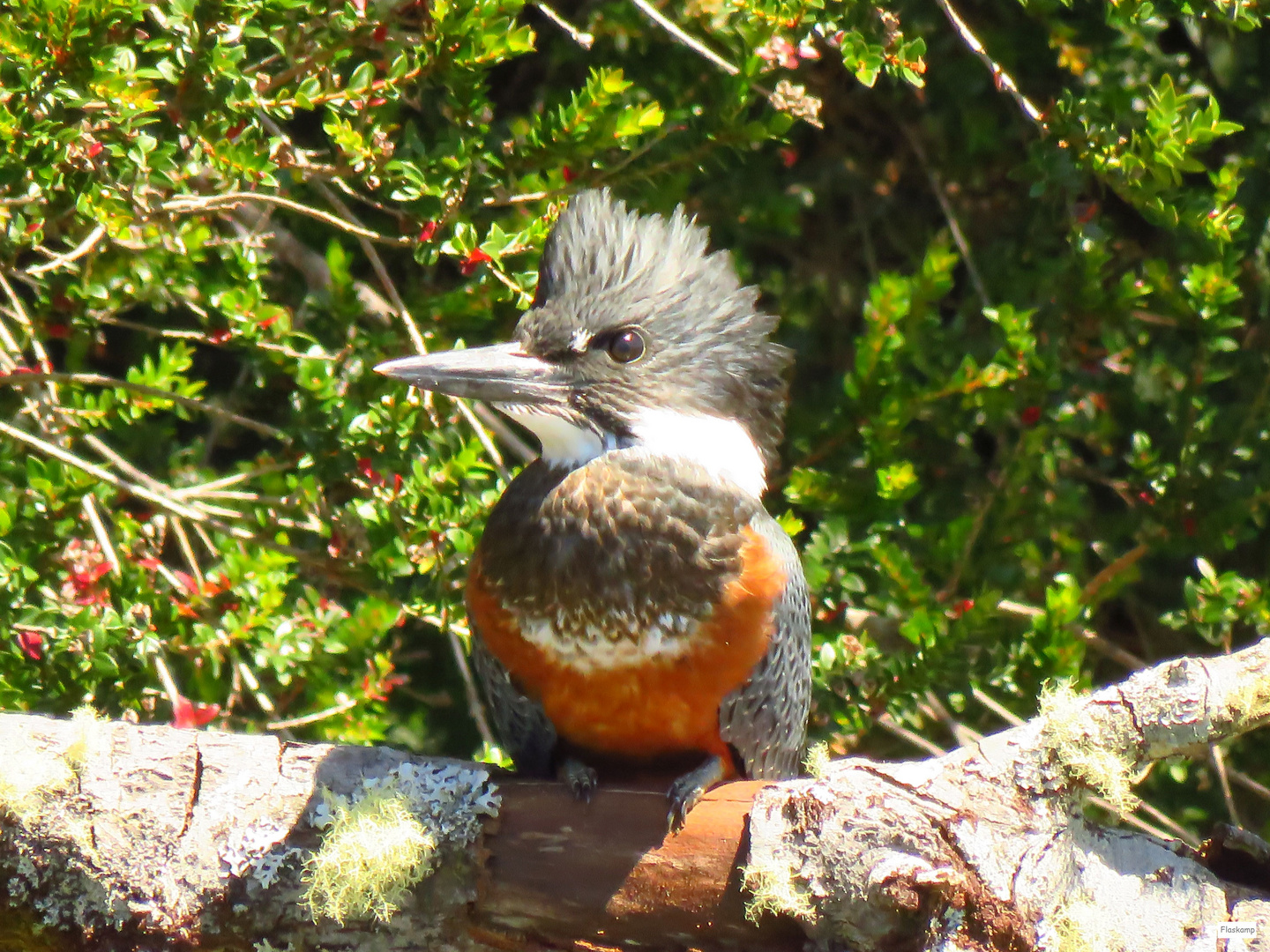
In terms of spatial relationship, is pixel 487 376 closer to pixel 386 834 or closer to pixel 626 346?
pixel 626 346

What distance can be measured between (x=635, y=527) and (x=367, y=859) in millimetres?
821

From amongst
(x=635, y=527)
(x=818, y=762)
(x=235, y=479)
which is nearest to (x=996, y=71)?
(x=635, y=527)

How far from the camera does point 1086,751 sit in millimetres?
2186

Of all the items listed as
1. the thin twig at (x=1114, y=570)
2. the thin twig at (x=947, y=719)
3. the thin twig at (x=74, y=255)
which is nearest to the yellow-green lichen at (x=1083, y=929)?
the thin twig at (x=947, y=719)

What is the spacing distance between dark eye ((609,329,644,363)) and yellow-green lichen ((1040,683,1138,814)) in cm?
110

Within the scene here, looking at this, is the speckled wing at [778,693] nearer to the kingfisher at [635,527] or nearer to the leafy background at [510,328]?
the kingfisher at [635,527]

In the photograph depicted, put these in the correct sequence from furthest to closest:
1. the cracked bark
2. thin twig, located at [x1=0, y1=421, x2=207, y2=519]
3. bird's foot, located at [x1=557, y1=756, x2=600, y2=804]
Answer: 1. thin twig, located at [x1=0, y1=421, x2=207, y2=519]
2. bird's foot, located at [x1=557, y1=756, x2=600, y2=804]
3. the cracked bark

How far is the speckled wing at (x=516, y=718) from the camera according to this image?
2733mm

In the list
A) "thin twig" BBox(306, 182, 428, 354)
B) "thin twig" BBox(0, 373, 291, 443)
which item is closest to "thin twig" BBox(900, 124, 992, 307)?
"thin twig" BBox(306, 182, 428, 354)

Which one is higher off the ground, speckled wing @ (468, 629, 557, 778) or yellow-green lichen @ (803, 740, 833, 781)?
yellow-green lichen @ (803, 740, 833, 781)

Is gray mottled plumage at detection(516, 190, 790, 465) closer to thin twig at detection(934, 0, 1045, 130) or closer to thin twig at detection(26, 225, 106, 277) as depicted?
thin twig at detection(934, 0, 1045, 130)

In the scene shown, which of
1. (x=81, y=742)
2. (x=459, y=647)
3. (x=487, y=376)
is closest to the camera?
(x=81, y=742)

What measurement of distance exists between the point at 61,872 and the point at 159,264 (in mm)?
1505

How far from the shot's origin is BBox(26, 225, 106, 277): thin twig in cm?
287
